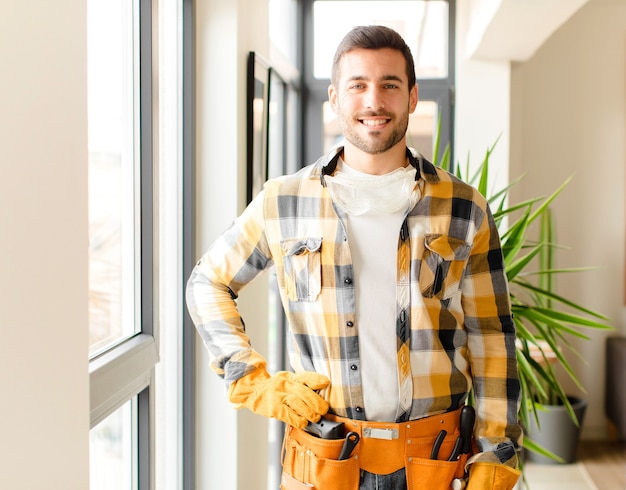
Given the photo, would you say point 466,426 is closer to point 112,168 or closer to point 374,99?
point 374,99

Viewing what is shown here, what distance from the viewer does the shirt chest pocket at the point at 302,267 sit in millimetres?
1572

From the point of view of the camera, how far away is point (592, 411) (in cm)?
487

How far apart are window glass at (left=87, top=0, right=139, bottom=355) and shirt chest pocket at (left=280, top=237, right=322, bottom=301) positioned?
476mm

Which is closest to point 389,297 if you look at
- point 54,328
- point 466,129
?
point 54,328

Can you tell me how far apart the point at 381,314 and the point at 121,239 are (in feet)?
2.59

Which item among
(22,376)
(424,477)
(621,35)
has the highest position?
(621,35)

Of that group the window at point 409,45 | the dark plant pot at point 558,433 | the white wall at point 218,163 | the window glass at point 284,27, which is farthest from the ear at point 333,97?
the dark plant pot at point 558,433

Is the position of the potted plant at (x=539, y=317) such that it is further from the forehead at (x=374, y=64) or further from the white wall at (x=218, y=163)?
the forehead at (x=374, y=64)

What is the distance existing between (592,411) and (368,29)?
4000 mm

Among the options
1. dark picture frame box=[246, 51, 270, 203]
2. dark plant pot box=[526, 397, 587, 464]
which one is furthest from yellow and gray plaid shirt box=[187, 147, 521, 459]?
dark plant pot box=[526, 397, 587, 464]

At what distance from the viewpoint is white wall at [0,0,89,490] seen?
3.30ft

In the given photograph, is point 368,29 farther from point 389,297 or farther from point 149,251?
point 149,251

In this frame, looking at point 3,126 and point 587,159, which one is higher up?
point 587,159

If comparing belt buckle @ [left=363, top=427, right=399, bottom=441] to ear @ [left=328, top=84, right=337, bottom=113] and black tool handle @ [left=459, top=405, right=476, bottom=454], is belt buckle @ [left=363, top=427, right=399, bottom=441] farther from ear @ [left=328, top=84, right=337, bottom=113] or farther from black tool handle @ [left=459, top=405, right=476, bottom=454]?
ear @ [left=328, top=84, right=337, bottom=113]
